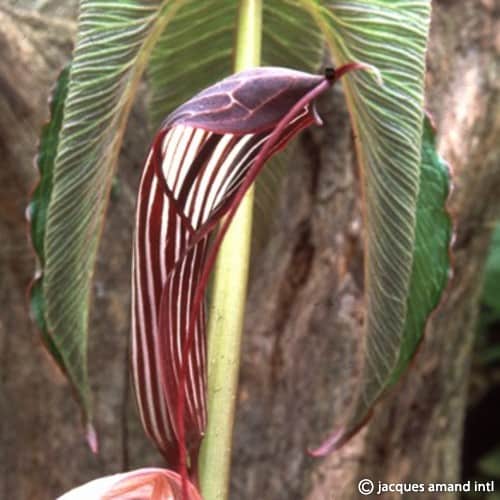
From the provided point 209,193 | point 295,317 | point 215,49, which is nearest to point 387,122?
point 209,193

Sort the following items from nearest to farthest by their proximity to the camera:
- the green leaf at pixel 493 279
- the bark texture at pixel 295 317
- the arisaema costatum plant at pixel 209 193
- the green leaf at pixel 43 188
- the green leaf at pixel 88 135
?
the arisaema costatum plant at pixel 209 193 → the green leaf at pixel 88 135 → the green leaf at pixel 43 188 → the bark texture at pixel 295 317 → the green leaf at pixel 493 279

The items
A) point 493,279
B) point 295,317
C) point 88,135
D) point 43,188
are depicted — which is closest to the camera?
point 88,135

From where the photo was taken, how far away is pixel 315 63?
0.86 m

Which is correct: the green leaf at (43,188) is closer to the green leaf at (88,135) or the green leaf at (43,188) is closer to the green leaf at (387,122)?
the green leaf at (88,135)

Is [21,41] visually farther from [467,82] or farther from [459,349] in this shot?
[459,349]

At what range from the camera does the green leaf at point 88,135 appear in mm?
592

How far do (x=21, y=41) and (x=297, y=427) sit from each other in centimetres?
54

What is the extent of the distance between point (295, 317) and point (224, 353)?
43 cm

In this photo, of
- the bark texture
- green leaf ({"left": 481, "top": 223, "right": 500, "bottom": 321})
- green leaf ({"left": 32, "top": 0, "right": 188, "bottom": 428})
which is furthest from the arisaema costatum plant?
green leaf ({"left": 481, "top": 223, "right": 500, "bottom": 321})

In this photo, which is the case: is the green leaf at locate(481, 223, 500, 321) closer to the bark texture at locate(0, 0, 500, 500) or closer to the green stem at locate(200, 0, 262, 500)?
the bark texture at locate(0, 0, 500, 500)

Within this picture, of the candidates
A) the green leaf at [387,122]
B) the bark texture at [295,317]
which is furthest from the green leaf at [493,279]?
the green leaf at [387,122]

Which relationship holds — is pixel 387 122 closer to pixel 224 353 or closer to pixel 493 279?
pixel 224 353

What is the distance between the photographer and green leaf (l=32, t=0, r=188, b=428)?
23.3 inches

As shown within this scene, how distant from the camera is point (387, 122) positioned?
0.60 m
